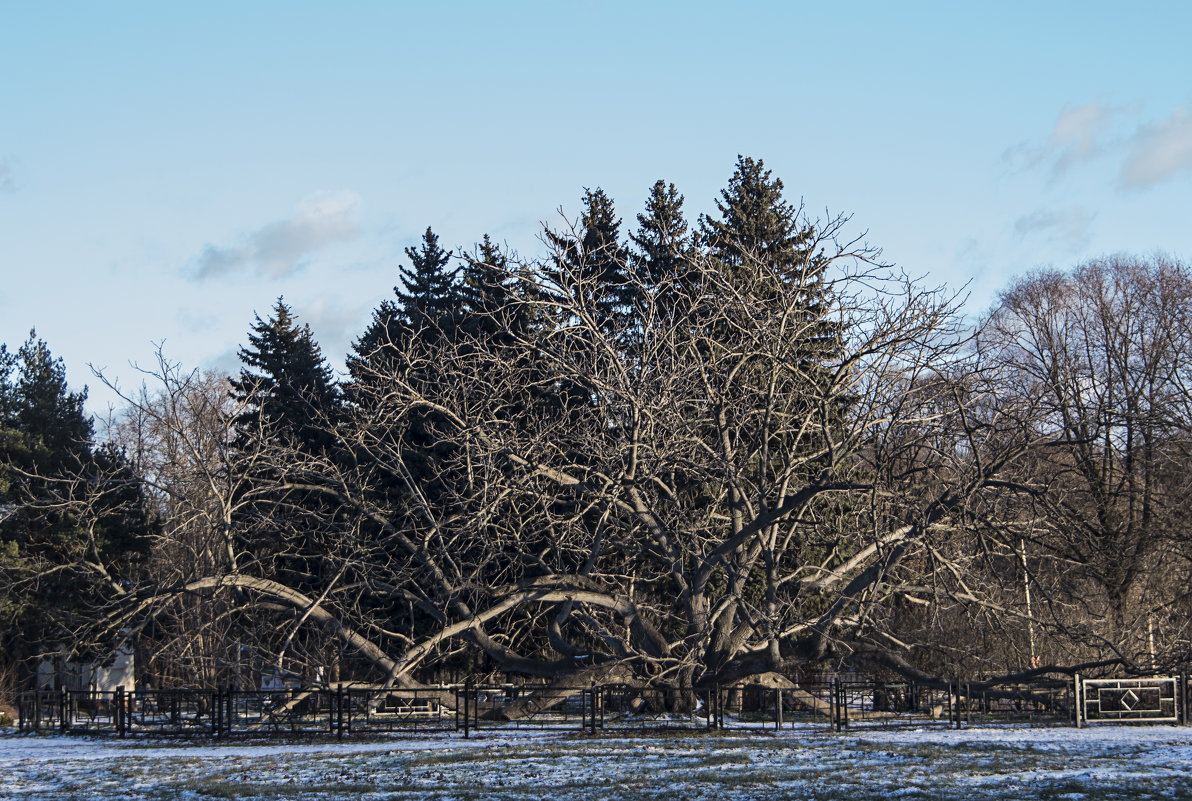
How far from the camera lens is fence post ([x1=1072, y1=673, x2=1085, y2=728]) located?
1920 centimetres

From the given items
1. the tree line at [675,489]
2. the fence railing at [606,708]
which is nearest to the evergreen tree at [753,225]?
the tree line at [675,489]

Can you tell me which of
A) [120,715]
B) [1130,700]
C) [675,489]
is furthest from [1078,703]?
[120,715]

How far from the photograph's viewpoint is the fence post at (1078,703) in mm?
19203

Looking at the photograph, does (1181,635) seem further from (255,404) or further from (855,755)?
(255,404)

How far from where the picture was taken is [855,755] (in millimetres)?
15148

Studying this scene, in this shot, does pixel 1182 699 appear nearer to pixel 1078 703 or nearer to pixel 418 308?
pixel 1078 703

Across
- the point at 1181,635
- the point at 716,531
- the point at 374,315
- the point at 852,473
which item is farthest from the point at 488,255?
the point at 1181,635

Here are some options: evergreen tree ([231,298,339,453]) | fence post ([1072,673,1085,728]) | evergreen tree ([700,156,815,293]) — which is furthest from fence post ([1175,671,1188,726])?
evergreen tree ([231,298,339,453])

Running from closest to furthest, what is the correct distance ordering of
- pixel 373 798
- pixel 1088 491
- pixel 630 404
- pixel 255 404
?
1. pixel 373 798
2. pixel 630 404
3. pixel 1088 491
4. pixel 255 404

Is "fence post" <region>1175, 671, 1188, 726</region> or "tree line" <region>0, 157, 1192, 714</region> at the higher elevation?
"tree line" <region>0, 157, 1192, 714</region>

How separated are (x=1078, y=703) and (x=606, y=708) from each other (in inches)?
339

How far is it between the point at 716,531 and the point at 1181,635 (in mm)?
9791

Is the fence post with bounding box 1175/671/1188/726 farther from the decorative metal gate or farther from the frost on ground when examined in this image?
the frost on ground

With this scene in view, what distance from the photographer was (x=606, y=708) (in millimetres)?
23328
